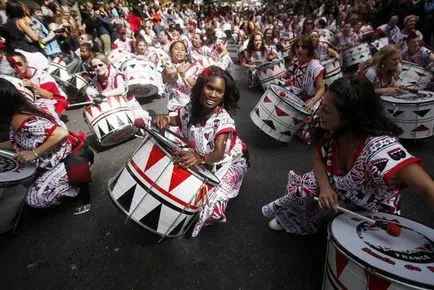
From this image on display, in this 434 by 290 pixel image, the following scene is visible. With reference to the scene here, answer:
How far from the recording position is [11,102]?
2371 millimetres

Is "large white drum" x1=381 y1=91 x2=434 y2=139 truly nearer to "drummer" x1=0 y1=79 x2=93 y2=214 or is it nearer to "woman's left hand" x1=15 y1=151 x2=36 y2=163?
"drummer" x1=0 y1=79 x2=93 y2=214

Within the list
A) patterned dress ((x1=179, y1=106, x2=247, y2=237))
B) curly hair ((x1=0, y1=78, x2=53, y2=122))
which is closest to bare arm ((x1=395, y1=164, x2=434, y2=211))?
patterned dress ((x1=179, y1=106, x2=247, y2=237))

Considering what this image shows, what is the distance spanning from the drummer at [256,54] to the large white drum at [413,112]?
137 inches

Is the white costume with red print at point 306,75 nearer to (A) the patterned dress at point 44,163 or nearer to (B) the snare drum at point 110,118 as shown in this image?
(B) the snare drum at point 110,118

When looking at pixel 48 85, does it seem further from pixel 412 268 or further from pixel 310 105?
pixel 412 268

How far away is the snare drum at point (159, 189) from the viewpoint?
1873 millimetres

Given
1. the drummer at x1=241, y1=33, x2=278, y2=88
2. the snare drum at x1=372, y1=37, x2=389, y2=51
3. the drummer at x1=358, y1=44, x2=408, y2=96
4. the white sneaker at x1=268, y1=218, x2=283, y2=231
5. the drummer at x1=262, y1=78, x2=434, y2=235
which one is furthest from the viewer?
the snare drum at x1=372, y1=37, x2=389, y2=51

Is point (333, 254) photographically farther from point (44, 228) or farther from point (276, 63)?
point (276, 63)

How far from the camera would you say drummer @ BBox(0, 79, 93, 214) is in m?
2.41

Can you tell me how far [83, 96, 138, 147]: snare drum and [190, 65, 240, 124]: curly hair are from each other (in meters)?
1.65

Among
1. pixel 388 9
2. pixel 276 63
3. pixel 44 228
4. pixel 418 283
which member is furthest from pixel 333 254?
pixel 388 9

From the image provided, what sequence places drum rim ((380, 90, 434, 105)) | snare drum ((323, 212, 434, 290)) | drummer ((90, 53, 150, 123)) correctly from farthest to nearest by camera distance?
1. drummer ((90, 53, 150, 123))
2. drum rim ((380, 90, 434, 105))
3. snare drum ((323, 212, 434, 290))

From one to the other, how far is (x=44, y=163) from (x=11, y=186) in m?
0.46

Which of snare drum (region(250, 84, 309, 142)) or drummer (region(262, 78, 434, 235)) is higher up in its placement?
drummer (region(262, 78, 434, 235))
